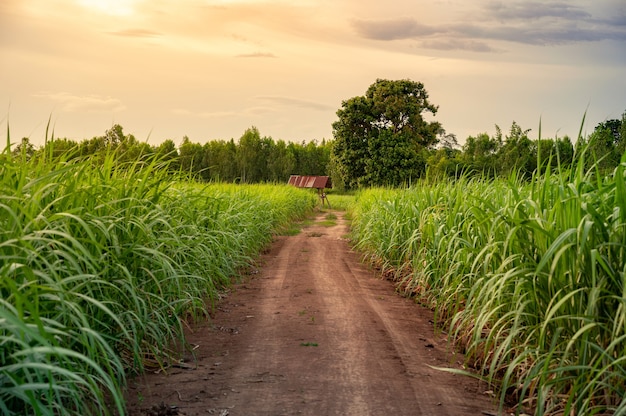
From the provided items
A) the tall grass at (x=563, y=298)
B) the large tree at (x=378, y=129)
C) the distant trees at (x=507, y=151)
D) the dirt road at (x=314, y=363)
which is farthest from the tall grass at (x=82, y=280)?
the large tree at (x=378, y=129)

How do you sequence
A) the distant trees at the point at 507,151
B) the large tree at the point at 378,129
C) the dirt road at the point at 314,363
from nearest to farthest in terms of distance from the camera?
the dirt road at the point at 314,363 < the distant trees at the point at 507,151 < the large tree at the point at 378,129

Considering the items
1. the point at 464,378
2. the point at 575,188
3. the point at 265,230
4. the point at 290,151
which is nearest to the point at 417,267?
the point at 464,378

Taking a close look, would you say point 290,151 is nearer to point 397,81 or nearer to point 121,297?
point 397,81

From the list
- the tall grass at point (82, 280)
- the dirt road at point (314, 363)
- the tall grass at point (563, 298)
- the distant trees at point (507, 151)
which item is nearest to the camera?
the tall grass at point (82, 280)

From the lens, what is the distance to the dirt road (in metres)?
4.11

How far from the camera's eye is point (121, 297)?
14.0 ft

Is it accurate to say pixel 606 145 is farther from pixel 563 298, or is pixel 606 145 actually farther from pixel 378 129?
pixel 563 298

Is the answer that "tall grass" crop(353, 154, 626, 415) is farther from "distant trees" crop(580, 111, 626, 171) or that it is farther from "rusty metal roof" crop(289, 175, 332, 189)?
"rusty metal roof" crop(289, 175, 332, 189)

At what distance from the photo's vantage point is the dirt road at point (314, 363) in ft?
13.5

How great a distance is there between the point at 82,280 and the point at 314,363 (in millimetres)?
1969

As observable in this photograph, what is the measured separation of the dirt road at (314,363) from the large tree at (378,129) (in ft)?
95.9

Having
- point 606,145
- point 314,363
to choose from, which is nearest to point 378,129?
point 606,145

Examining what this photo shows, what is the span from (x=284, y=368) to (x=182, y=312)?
1.53 meters

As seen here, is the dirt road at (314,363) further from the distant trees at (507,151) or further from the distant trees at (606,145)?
the distant trees at (507,151)
